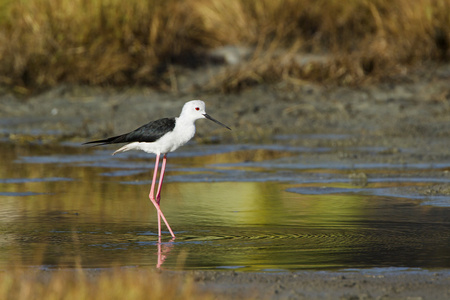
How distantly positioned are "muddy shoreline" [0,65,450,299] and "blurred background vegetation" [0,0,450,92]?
242 mm

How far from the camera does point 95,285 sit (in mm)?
4660

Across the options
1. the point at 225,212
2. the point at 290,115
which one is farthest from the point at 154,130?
the point at 290,115

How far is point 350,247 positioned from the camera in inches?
229

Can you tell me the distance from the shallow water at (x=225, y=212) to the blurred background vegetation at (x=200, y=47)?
10.4 feet

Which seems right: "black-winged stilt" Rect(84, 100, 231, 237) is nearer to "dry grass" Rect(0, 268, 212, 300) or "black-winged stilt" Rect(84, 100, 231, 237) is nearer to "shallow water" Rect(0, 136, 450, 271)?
"shallow water" Rect(0, 136, 450, 271)

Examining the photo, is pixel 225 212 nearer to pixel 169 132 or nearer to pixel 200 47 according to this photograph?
pixel 169 132

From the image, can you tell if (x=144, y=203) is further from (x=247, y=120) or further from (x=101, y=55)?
(x=101, y=55)

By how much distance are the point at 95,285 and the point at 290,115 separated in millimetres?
8072

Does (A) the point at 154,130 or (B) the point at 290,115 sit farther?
(B) the point at 290,115

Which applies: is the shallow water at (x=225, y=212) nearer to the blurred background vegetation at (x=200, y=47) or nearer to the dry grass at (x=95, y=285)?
the dry grass at (x=95, y=285)

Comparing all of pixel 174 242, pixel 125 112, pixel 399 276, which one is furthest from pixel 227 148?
pixel 399 276

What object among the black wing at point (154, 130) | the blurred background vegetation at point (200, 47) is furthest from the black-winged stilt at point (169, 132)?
the blurred background vegetation at point (200, 47)

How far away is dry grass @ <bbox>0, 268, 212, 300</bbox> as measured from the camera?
4266 millimetres

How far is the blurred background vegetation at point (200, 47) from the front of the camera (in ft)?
44.6
